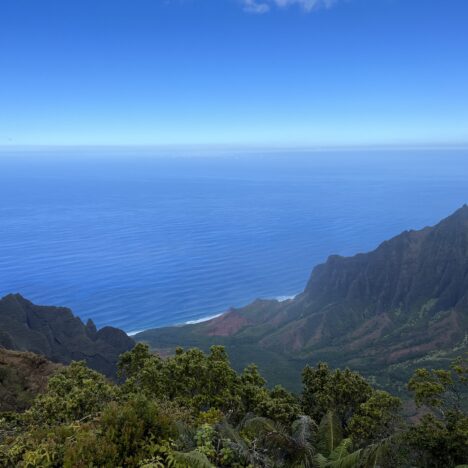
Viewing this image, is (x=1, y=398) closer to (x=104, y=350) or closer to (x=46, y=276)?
(x=104, y=350)

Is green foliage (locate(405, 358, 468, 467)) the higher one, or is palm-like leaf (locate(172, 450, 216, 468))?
palm-like leaf (locate(172, 450, 216, 468))

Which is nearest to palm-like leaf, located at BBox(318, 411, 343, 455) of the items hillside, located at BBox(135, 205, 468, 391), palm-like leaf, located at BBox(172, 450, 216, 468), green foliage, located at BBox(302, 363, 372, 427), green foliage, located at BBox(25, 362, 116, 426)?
green foliage, located at BBox(302, 363, 372, 427)

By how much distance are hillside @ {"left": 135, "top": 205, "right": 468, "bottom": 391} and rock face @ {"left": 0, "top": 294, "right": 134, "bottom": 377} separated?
26154 mm

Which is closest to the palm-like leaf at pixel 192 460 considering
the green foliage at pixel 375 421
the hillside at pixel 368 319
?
the green foliage at pixel 375 421

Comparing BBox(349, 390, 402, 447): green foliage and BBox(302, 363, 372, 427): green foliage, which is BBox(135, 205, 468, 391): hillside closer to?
BBox(302, 363, 372, 427): green foliage

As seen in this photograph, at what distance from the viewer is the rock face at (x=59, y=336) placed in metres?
74.1

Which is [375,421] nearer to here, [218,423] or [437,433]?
[437,433]

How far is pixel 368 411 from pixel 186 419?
11.4m

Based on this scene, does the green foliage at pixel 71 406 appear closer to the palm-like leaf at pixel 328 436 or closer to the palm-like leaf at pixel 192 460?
the palm-like leaf at pixel 192 460

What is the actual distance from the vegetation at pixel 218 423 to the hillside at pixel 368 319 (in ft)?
214

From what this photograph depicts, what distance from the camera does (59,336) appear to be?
8269cm

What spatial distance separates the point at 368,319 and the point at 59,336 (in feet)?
286

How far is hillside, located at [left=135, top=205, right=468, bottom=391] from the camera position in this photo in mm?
104438

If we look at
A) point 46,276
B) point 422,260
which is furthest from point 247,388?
point 46,276
